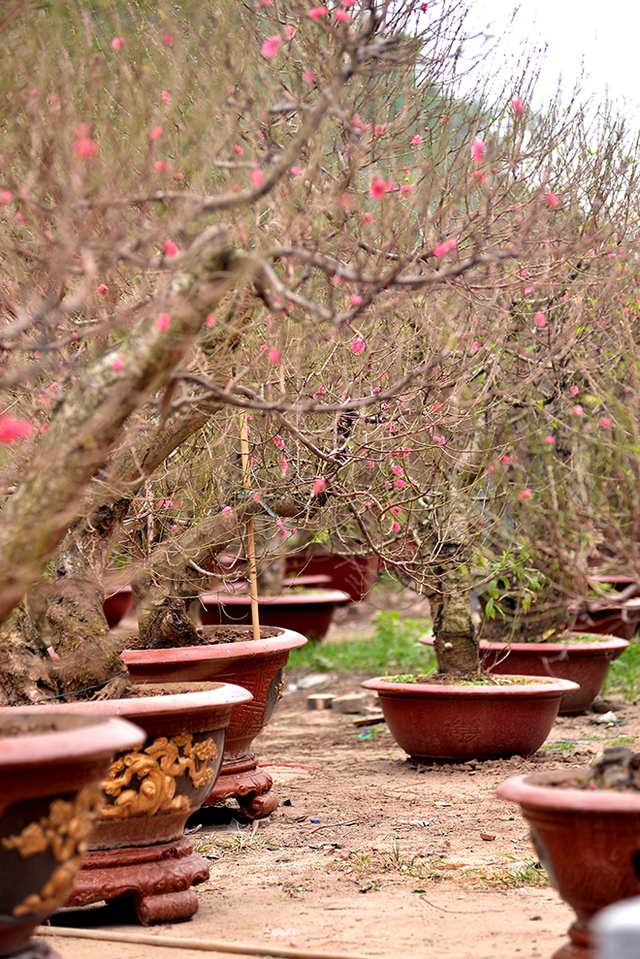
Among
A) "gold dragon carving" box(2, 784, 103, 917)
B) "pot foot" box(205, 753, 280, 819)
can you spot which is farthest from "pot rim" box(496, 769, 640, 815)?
"pot foot" box(205, 753, 280, 819)

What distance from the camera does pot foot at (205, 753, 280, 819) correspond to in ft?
18.3

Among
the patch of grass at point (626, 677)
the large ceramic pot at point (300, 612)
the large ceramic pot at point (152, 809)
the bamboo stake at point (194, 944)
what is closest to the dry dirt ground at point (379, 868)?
the bamboo stake at point (194, 944)

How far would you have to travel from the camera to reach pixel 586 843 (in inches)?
113

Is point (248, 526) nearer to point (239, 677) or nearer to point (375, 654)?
point (239, 677)

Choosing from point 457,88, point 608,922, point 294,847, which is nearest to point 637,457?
point 608,922

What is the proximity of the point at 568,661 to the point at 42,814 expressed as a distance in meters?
6.03

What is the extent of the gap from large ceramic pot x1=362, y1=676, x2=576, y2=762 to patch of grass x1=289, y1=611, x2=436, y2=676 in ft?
13.4

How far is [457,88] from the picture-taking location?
5785mm

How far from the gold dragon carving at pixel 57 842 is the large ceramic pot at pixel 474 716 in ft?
12.6

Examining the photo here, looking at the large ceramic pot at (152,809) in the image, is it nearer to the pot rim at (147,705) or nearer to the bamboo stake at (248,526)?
the pot rim at (147,705)

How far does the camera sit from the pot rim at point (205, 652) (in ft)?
17.9

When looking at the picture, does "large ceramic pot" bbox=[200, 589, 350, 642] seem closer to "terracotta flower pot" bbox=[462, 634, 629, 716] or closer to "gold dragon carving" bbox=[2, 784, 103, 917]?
"terracotta flower pot" bbox=[462, 634, 629, 716]

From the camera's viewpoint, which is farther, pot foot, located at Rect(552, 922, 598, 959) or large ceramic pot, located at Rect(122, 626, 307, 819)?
large ceramic pot, located at Rect(122, 626, 307, 819)

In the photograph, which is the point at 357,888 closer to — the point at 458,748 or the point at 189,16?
the point at 458,748
